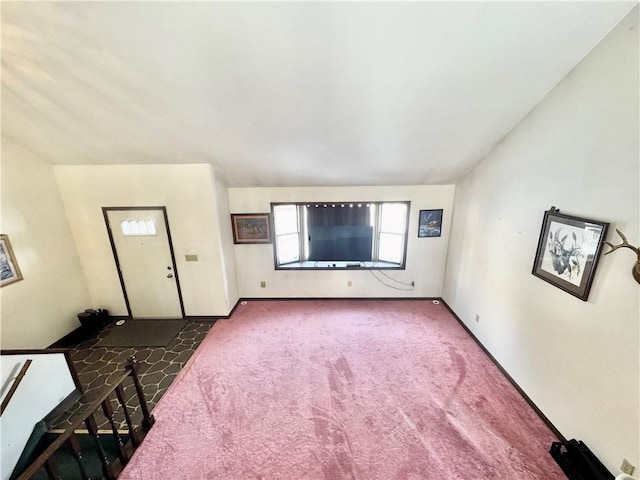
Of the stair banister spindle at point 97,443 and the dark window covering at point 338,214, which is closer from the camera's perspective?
the stair banister spindle at point 97,443

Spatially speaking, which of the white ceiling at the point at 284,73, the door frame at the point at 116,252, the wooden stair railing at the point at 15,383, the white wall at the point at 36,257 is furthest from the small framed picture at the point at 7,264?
the wooden stair railing at the point at 15,383

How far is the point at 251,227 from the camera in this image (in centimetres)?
428

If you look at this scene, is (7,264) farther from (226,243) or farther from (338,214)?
(338,214)

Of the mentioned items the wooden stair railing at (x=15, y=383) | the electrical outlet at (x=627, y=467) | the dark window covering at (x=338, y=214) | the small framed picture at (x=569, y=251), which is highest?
the dark window covering at (x=338, y=214)

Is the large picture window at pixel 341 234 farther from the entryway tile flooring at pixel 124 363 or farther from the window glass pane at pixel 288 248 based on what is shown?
the entryway tile flooring at pixel 124 363

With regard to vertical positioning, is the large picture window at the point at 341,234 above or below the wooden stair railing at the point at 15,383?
above

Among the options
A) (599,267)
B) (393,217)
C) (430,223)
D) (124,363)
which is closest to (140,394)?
(124,363)

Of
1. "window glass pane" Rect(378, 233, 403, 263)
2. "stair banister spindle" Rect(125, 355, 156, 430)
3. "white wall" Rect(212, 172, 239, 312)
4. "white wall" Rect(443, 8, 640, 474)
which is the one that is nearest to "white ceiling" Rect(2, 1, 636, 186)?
"white wall" Rect(443, 8, 640, 474)

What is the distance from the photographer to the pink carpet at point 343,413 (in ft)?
6.32

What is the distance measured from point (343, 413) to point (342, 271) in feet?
8.05

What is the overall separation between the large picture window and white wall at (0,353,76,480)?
9.54 ft

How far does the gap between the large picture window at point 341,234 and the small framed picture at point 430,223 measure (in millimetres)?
274

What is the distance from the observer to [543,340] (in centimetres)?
230

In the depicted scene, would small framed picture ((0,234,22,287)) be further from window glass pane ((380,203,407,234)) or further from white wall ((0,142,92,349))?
window glass pane ((380,203,407,234))
